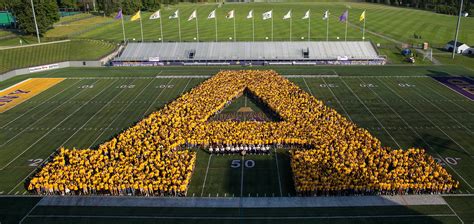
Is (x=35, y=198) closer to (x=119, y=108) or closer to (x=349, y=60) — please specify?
(x=119, y=108)

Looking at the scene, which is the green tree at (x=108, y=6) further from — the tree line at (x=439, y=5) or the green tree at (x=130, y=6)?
the tree line at (x=439, y=5)

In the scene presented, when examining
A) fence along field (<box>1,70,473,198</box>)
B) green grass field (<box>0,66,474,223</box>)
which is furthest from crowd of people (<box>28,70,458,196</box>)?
fence along field (<box>1,70,473,198</box>)

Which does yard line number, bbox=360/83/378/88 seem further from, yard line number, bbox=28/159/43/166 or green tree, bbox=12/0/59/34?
green tree, bbox=12/0/59/34

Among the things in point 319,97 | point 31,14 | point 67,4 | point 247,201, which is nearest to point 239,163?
point 247,201

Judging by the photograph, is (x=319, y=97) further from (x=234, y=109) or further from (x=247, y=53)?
(x=247, y=53)

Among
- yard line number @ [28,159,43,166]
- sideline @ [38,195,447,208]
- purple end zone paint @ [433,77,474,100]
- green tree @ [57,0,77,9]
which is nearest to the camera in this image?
sideline @ [38,195,447,208]

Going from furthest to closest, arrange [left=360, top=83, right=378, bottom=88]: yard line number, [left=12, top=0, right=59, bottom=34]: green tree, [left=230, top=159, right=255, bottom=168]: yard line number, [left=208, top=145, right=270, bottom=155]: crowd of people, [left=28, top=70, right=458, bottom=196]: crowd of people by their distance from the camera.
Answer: [left=12, top=0, right=59, bottom=34]: green tree, [left=360, top=83, right=378, bottom=88]: yard line number, [left=208, top=145, right=270, bottom=155]: crowd of people, [left=230, top=159, right=255, bottom=168]: yard line number, [left=28, top=70, right=458, bottom=196]: crowd of people
